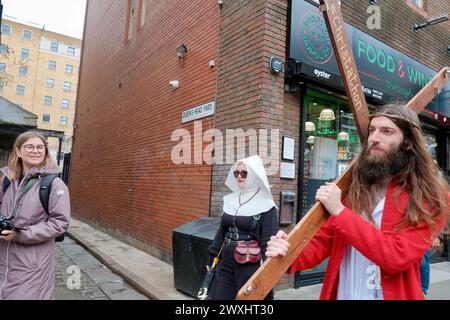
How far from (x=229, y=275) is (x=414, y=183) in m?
2.22

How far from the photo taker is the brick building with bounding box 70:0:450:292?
5355mm

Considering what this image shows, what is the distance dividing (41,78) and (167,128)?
49490mm

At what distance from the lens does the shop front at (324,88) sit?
5.47m

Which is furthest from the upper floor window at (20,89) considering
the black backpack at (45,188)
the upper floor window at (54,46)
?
the black backpack at (45,188)

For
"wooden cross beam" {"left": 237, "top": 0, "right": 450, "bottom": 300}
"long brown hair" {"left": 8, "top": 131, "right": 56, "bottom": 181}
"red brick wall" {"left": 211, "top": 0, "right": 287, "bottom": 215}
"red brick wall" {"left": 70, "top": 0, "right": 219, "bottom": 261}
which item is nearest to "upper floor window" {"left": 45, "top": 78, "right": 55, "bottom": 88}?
"red brick wall" {"left": 70, "top": 0, "right": 219, "bottom": 261}

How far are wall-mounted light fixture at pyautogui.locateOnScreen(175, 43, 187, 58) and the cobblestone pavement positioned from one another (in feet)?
15.4

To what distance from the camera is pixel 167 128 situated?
767 cm

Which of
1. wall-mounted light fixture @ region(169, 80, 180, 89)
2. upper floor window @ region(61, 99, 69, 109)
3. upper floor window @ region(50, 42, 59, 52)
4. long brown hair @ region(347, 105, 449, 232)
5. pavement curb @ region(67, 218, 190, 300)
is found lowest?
pavement curb @ region(67, 218, 190, 300)

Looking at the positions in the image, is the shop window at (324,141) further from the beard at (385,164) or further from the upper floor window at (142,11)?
the upper floor window at (142,11)

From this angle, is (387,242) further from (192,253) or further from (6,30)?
(6,30)

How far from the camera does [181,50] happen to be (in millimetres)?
7211

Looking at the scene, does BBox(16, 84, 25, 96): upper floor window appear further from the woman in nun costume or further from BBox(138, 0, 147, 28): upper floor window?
the woman in nun costume
